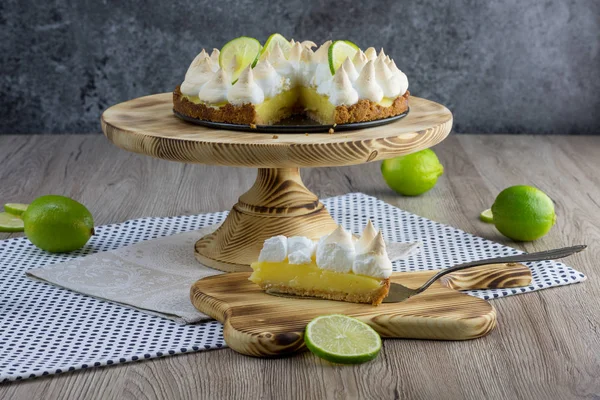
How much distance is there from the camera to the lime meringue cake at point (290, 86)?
8.05ft

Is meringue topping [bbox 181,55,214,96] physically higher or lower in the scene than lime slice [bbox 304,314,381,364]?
higher

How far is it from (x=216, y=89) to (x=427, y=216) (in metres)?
1.10

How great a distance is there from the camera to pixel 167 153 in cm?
234

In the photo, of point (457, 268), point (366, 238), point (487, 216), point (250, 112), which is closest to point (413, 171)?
point (487, 216)

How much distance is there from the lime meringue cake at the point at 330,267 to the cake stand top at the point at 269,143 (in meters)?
0.24

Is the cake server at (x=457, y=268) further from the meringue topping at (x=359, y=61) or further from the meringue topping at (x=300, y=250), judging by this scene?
the meringue topping at (x=359, y=61)

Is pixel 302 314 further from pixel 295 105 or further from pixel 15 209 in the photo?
pixel 15 209

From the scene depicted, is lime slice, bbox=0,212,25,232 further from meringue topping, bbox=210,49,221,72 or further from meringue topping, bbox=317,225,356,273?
meringue topping, bbox=317,225,356,273

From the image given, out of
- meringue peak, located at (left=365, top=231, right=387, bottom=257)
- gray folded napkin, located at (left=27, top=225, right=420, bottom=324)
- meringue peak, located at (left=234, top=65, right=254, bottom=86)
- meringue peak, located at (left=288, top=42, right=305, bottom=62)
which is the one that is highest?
meringue peak, located at (left=288, top=42, right=305, bottom=62)

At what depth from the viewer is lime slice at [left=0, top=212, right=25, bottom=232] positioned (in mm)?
2998

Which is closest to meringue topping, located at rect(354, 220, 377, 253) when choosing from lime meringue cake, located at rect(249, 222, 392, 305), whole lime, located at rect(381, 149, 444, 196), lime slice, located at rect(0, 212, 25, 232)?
lime meringue cake, located at rect(249, 222, 392, 305)

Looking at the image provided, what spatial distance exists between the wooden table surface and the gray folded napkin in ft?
0.96

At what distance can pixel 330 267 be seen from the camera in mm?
2104

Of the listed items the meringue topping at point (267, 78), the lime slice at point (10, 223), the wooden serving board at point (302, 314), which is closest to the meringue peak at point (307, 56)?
the meringue topping at point (267, 78)
